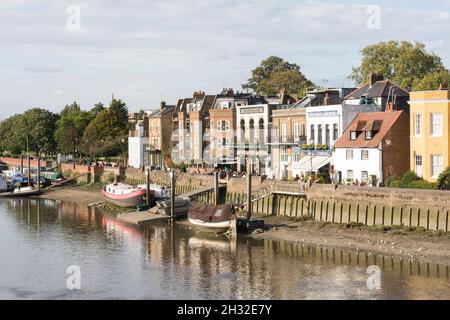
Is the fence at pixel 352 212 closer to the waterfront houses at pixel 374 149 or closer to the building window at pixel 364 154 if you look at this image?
the waterfront houses at pixel 374 149

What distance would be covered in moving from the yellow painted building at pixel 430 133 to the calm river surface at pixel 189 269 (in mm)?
11940

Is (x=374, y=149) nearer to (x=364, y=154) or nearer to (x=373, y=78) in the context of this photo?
(x=364, y=154)

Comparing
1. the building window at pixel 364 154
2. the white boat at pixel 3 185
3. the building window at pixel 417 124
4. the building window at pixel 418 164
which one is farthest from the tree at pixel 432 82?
the white boat at pixel 3 185

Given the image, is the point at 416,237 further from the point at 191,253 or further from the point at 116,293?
the point at 116,293

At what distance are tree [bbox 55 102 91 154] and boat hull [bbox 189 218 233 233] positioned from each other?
72696 millimetres

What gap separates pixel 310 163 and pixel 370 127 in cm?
817

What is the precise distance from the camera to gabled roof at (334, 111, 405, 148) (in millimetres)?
67062

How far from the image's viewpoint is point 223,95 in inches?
3829

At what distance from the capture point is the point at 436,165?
6219cm

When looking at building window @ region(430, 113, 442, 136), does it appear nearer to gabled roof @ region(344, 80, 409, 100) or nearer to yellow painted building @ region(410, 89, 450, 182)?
yellow painted building @ region(410, 89, 450, 182)

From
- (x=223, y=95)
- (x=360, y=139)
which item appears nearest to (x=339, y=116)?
(x=360, y=139)

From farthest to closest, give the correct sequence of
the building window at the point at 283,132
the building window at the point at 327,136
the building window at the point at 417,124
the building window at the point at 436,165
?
the building window at the point at 283,132 < the building window at the point at 327,136 < the building window at the point at 417,124 < the building window at the point at 436,165

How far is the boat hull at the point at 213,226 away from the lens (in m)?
63.5
